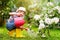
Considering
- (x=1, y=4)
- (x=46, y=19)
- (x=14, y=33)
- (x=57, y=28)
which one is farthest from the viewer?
(x=57, y=28)

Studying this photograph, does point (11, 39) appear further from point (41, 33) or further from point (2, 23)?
point (2, 23)

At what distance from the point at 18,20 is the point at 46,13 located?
92cm

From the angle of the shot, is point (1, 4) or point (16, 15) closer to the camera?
point (16, 15)

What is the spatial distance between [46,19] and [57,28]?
3202 millimetres

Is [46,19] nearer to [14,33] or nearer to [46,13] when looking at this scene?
[46,13]

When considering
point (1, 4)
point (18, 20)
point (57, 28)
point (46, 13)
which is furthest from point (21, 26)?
point (57, 28)

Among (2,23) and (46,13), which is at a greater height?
(46,13)

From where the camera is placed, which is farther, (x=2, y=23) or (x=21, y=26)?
(x=2, y=23)

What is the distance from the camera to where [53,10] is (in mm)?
7789

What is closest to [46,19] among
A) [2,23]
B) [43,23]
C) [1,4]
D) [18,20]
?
[43,23]

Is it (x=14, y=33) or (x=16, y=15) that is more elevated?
(x=16, y=15)

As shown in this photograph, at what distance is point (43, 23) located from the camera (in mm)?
7523

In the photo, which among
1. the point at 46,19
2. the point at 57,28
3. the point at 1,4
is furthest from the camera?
the point at 57,28

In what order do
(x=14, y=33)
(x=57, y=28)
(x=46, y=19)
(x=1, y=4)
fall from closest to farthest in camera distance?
(x=46, y=19) < (x=14, y=33) < (x=1, y=4) < (x=57, y=28)
